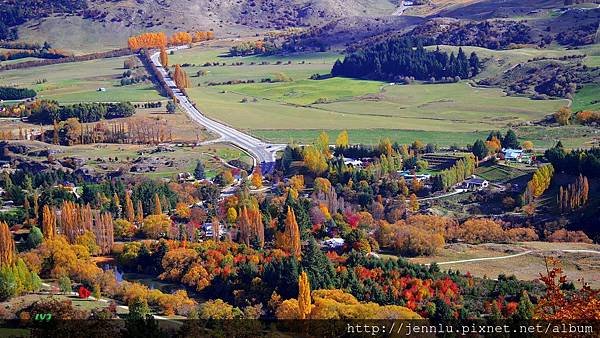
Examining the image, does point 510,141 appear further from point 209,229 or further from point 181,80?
point 181,80

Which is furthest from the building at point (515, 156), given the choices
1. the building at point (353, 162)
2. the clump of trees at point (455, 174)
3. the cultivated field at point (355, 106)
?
the building at point (353, 162)

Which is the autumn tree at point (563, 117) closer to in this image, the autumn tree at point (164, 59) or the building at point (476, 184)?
the building at point (476, 184)

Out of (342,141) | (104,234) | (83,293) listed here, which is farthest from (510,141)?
(83,293)

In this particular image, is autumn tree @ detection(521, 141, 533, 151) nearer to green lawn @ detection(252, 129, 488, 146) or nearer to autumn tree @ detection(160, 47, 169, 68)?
green lawn @ detection(252, 129, 488, 146)

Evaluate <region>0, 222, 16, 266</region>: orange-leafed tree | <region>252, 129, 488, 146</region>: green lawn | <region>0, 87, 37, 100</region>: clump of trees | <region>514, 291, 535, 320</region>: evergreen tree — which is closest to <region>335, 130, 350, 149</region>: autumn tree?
<region>252, 129, 488, 146</region>: green lawn

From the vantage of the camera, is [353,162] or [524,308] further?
[353,162]

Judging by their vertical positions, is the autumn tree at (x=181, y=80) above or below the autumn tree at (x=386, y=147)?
above
